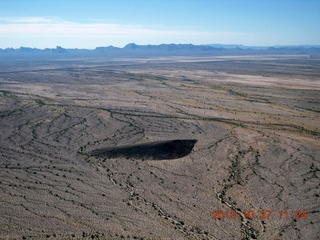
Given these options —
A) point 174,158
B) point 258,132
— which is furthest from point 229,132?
point 174,158

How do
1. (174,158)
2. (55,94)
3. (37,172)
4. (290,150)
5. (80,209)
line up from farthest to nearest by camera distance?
(55,94) < (290,150) < (174,158) < (37,172) < (80,209)

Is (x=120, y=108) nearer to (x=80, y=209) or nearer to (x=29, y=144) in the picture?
(x=29, y=144)

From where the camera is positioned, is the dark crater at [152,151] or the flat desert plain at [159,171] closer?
the flat desert plain at [159,171]

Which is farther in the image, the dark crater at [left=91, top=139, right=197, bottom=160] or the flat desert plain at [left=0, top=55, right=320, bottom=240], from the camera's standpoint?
the dark crater at [left=91, top=139, right=197, bottom=160]
